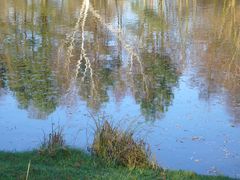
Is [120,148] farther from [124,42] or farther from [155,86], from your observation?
[124,42]

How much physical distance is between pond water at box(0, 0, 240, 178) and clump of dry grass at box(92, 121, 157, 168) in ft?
3.00

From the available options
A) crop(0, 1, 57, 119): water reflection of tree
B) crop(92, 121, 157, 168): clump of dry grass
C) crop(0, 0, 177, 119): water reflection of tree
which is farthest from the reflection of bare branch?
crop(92, 121, 157, 168): clump of dry grass

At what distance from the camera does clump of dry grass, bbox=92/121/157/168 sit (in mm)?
8383

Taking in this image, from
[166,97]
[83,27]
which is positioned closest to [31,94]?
[166,97]

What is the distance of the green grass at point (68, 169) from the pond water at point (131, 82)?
1.12 metres

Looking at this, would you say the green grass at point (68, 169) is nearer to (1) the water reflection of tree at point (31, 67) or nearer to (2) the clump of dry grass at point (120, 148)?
(2) the clump of dry grass at point (120, 148)

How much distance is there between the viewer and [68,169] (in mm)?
7828

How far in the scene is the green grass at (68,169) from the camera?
291 inches

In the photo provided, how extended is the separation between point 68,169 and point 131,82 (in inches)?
302

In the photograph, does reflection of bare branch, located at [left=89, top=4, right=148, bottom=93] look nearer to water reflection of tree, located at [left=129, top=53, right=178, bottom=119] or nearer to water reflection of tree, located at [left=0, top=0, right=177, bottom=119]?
water reflection of tree, located at [left=0, top=0, right=177, bottom=119]

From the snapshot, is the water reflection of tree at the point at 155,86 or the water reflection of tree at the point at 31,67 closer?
the water reflection of tree at the point at 155,86

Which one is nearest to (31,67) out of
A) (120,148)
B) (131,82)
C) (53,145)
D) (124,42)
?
(131,82)

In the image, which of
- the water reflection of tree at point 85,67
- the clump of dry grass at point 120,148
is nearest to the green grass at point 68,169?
the clump of dry grass at point 120,148

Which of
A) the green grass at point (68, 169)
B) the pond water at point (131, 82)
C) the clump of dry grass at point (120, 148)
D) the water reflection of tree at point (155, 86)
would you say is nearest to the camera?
the green grass at point (68, 169)
